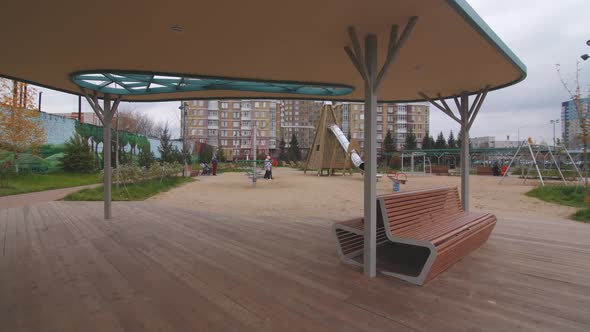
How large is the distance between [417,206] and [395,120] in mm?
78950

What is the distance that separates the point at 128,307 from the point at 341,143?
24152 mm

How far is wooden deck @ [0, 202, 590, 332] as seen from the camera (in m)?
2.66

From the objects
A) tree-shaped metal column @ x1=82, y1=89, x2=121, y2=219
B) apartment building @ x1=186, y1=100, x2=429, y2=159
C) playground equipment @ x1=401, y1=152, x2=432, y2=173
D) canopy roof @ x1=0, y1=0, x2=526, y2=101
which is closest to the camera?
canopy roof @ x1=0, y1=0, x2=526, y2=101

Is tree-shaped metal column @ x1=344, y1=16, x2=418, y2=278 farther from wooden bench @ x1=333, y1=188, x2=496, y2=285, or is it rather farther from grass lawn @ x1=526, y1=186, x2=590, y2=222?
grass lawn @ x1=526, y1=186, x2=590, y2=222

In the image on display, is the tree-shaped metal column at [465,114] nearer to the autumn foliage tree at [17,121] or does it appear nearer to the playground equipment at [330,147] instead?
the autumn foliage tree at [17,121]

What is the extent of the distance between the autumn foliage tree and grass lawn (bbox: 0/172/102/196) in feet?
2.75

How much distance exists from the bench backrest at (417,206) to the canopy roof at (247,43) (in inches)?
75.9

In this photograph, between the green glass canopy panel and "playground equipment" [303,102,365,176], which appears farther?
"playground equipment" [303,102,365,176]

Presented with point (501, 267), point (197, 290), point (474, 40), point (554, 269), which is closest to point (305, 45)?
point (474, 40)

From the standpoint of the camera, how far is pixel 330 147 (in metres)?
27.4

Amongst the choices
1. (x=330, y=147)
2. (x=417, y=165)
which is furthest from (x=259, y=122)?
(x=330, y=147)

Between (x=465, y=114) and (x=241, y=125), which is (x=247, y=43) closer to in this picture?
(x=465, y=114)

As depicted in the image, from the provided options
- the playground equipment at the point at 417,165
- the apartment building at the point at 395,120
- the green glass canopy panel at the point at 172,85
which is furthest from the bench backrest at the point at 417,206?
the apartment building at the point at 395,120

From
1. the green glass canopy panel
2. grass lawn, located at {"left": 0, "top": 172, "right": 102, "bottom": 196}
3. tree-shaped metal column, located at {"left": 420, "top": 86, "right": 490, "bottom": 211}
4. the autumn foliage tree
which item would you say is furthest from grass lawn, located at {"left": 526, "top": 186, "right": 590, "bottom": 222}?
the autumn foliage tree
